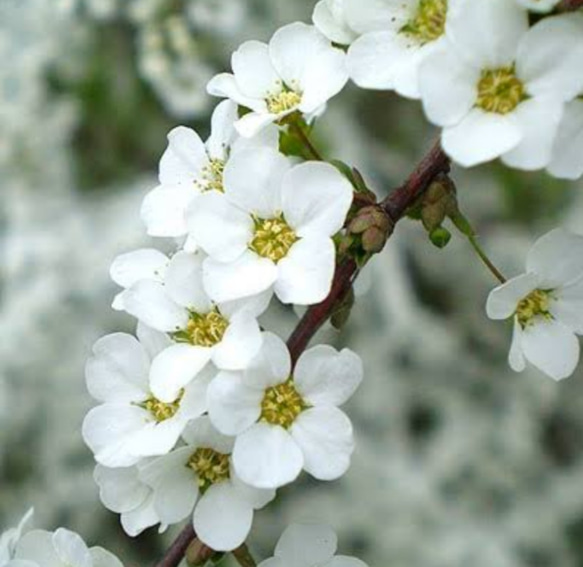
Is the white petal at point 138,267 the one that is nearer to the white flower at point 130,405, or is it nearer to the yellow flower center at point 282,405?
the white flower at point 130,405

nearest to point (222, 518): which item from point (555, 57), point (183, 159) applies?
point (183, 159)

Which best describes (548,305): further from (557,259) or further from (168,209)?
(168,209)

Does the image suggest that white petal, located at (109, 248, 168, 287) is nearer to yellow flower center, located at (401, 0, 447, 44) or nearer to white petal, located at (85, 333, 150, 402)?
white petal, located at (85, 333, 150, 402)

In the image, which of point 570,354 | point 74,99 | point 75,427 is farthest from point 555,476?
point 570,354

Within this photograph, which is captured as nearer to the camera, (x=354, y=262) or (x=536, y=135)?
(x=536, y=135)

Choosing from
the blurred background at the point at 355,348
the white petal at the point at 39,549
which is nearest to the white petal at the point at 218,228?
the white petal at the point at 39,549

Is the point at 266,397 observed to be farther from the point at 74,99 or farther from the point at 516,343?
the point at 74,99

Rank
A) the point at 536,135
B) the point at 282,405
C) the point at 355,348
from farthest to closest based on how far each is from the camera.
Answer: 1. the point at 355,348
2. the point at 282,405
3. the point at 536,135
